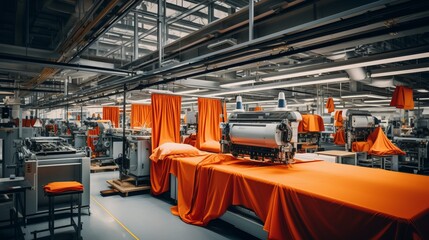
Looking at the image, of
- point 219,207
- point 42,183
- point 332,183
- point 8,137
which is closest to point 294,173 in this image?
point 332,183

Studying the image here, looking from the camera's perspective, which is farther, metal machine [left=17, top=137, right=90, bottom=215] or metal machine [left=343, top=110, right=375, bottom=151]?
metal machine [left=343, top=110, right=375, bottom=151]

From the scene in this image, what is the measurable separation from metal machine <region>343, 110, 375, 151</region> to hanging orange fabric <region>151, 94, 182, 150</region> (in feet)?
16.9

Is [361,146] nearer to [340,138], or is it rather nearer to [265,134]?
[340,138]

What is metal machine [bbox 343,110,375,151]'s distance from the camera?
7.94 m

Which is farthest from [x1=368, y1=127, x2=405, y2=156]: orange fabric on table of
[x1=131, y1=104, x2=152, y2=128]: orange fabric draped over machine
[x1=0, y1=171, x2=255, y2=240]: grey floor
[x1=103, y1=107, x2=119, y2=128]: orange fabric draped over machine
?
[x1=103, y1=107, x2=119, y2=128]: orange fabric draped over machine

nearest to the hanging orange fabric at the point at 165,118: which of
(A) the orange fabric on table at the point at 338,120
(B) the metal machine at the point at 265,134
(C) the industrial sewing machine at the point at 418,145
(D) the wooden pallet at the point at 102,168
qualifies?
(B) the metal machine at the point at 265,134

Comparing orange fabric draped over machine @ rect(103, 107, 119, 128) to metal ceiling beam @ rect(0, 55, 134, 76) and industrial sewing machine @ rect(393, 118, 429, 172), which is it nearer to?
metal ceiling beam @ rect(0, 55, 134, 76)

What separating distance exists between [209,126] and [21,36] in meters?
4.77

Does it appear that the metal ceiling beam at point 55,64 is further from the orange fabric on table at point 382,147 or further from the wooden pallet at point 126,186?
the orange fabric on table at point 382,147

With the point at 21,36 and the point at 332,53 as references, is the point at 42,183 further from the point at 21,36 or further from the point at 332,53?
the point at 332,53

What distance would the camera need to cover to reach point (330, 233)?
7.86 ft

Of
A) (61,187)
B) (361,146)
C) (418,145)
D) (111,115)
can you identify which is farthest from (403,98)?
(111,115)

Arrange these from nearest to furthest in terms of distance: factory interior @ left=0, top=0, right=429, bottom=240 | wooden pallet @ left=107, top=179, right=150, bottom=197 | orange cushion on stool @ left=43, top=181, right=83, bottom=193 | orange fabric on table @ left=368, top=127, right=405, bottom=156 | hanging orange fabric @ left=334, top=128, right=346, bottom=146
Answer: factory interior @ left=0, top=0, right=429, bottom=240 < orange cushion on stool @ left=43, top=181, right=83, bottom=193 < wooden pallet @ left=107, top=179, right=150, bottom=197 < orange fabric on table @ left=368, top=127, right=405, bottom=156 < hanging orange fabric @ left=334, top=128, right=346, bottom=146

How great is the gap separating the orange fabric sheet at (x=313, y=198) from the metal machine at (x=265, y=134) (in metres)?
0.22
